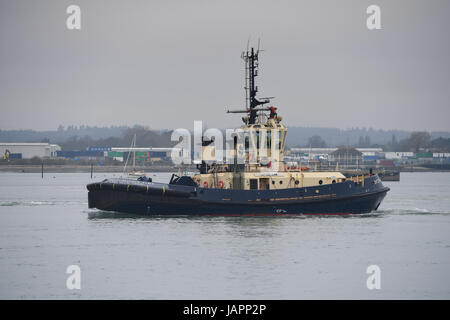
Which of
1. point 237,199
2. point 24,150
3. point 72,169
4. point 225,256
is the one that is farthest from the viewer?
point 24,150

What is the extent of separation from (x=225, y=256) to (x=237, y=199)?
11.4m

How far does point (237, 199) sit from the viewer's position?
39.1 meters

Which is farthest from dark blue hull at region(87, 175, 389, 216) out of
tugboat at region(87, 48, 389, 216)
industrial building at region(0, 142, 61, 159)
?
industrial building at region(0, 142, 61, 159)

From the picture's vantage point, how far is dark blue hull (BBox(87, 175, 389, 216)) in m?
39.0

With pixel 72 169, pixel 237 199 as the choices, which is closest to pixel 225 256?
pixel 237 199

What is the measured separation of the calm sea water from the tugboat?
83 cm

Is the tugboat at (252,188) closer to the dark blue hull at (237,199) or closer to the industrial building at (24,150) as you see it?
the dark blue hull at (237,199)

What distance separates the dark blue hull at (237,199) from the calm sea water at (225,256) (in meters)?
0.72

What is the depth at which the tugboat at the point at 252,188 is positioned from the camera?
39094 millimetres

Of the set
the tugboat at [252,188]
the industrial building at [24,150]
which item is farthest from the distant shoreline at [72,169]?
the tugboat at [252,188]

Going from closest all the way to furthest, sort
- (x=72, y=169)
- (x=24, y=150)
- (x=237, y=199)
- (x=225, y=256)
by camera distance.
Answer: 1. (x=225, y=256)
2. (x=237, y=199)
3. (x=72, y=169)
4. (x=24, y=150)

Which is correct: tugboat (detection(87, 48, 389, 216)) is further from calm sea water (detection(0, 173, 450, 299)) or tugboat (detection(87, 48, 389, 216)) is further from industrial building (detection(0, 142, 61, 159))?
industrial building (detection(0, 142, 61, 159))

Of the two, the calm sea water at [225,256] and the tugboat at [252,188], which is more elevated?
the tugboat at [252,188]

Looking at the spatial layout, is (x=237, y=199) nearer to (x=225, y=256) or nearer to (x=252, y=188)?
(x=252, y=188)
